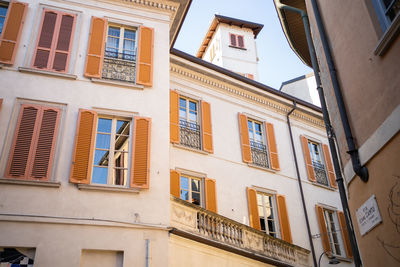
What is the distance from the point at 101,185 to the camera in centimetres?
943

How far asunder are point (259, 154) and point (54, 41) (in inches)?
339

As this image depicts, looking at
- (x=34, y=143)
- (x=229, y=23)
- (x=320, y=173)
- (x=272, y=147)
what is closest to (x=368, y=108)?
(x=34, y=143)

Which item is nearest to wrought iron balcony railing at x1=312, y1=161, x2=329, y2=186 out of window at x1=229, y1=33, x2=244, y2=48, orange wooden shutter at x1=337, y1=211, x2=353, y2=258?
orange wooden shutter at x1=337, y1=211, x2=353, y2=258

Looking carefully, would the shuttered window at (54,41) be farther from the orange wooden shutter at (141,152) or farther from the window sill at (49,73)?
the orange wooden shutter at (141,152)

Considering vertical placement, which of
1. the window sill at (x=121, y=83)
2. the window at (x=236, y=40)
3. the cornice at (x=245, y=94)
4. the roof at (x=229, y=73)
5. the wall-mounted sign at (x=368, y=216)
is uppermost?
the window at (x=236, y=40)

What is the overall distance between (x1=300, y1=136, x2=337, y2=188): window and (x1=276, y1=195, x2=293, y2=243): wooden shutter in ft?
8.06

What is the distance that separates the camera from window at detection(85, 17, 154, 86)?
11367 millimetres

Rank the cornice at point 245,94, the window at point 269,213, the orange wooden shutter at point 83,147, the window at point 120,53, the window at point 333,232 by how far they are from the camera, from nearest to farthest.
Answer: the orange wooden shutter at point 83,147 < the window at point 120,53 < the window at point 269,213 < the cornice at point 245,94 < the window at point 333,232

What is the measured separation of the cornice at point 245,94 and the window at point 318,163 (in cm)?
116

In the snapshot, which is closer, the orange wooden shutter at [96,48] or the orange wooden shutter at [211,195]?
the orange wooden shutter at [96,48]

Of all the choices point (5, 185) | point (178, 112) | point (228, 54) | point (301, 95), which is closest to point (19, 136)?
point (5, 185)

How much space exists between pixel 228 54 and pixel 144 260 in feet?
71.9

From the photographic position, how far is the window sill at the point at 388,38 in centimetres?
469

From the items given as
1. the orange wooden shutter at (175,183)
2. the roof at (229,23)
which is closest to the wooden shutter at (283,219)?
the orange wooden shutter at (175,183)
